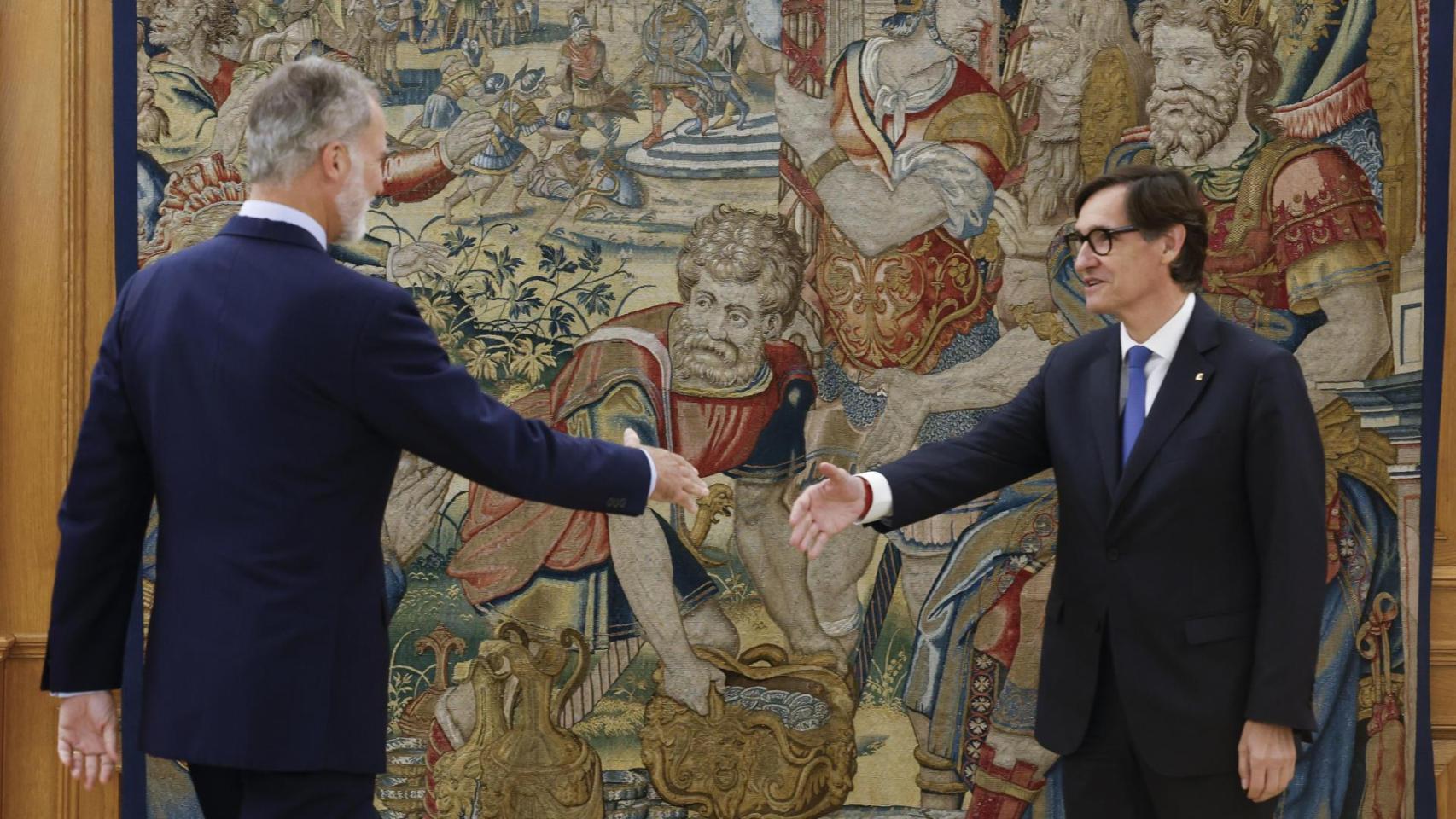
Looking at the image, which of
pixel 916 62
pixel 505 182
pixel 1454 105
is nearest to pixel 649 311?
pixel 505 182

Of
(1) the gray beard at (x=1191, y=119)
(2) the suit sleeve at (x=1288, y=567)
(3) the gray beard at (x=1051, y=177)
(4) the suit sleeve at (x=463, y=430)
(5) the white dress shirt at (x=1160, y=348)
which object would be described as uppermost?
(1) the gray beard at (x=1191, y=119)

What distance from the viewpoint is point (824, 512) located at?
338 cm

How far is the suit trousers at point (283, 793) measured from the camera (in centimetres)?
254

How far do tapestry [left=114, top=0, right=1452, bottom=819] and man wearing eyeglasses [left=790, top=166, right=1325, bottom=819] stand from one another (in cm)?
107

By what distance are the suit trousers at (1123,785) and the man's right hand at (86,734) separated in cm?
213

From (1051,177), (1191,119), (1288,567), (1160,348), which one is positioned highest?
(1191,119)

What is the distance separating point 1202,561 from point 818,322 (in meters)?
1.65

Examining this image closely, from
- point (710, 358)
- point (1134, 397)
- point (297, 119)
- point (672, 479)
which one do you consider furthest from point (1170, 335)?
point (297, 119)

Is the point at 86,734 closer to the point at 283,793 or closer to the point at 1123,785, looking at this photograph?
the point at 283,793

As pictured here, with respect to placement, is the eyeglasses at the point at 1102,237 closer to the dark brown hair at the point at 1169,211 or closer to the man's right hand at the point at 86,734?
the dark brown hair at the point at 1169,211

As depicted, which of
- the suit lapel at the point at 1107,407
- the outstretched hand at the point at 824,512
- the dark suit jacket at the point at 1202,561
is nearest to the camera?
the dark suit jacket at the point at 1202,561

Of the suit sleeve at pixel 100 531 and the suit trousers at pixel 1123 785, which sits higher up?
the suit sleeve at pixel 100 531

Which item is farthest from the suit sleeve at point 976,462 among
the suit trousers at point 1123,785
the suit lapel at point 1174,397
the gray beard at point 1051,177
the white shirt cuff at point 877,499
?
the gray beard at point 1051,177

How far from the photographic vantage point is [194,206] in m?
4.18
